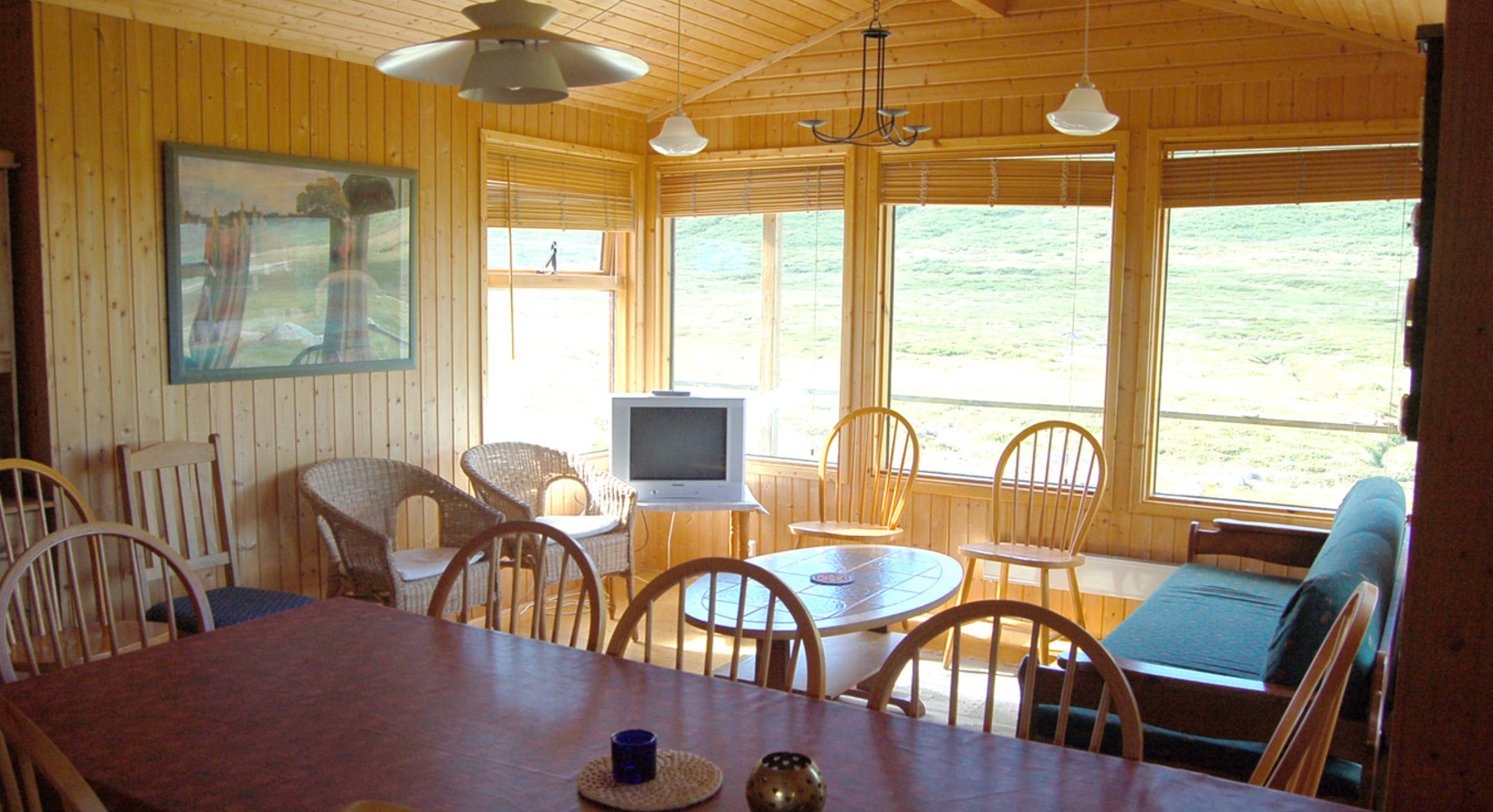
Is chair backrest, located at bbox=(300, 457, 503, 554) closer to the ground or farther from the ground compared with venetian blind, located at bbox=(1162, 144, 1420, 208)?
closer to the ground

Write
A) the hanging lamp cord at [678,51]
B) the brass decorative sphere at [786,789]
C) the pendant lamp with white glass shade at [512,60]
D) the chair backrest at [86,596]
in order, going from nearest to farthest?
the brass decorative sphere at [786,789]
the pendant lamp with white glass shade at [512,60]
the chair backrest at [86,596]
the hanging lamp cord at [678,51]

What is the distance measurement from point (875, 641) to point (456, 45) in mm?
2407

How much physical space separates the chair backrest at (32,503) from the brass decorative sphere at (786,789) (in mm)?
2493

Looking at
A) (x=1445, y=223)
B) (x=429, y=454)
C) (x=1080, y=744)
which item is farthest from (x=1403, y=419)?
(x=429, y=454)

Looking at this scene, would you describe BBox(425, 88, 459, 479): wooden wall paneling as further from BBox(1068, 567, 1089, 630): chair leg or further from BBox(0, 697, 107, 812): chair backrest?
BBox(0, 697, 107, 812): chair backrest

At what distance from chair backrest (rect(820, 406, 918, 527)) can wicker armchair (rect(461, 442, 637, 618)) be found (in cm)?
90

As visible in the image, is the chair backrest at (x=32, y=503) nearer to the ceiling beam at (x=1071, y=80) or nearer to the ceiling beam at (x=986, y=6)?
the ceiling beam at (x=1071, y=80)

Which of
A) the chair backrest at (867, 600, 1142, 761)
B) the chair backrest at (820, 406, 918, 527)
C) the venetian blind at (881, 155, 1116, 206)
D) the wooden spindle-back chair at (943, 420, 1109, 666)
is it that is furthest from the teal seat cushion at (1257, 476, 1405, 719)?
the chair backrest at (820, 406, 918, 527)

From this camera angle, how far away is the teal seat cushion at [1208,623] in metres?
3.22

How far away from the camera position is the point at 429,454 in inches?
183

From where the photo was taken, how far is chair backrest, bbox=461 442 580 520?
14.8 feet

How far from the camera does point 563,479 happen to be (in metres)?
5.10

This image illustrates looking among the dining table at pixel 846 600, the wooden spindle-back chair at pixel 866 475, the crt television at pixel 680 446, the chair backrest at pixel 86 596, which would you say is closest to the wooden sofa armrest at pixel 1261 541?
the dining table at pixel 846 600

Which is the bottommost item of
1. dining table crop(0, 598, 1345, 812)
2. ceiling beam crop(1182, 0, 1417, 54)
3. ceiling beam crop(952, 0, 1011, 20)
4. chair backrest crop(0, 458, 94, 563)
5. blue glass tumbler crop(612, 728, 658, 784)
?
dining table crop(0, 598, 1345, 812)
